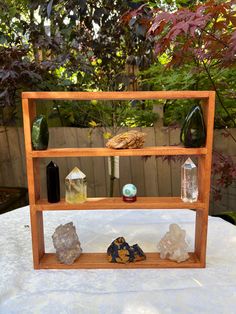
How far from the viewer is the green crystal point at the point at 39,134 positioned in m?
1.03

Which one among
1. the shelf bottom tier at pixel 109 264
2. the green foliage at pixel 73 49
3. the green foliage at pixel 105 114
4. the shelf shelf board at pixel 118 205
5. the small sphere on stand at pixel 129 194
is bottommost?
the shelf bottom tier at pixel 109 264

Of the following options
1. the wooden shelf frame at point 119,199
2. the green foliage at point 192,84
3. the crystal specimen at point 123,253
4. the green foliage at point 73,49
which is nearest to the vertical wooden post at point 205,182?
the wooden shelf frame at point 119,199

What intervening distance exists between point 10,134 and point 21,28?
824mm

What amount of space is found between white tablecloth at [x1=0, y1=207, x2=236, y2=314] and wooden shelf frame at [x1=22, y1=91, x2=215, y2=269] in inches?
1.5

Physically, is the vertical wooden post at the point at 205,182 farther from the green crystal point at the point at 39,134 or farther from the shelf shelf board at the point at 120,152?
the green crystal point at the point at 39,134

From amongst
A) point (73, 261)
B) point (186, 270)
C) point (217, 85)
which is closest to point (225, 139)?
point (217, 85)

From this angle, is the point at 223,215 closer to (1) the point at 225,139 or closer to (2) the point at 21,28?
(1) the point at 225,139

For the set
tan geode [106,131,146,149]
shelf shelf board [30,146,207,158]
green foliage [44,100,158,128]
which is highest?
green foliage [44,100,158,128]

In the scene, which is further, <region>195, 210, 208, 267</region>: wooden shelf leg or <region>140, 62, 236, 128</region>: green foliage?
<region>140, 62, 236, 128</region>: green foliage

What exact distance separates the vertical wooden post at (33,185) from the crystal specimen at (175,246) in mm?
433

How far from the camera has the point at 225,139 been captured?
2.21 metres

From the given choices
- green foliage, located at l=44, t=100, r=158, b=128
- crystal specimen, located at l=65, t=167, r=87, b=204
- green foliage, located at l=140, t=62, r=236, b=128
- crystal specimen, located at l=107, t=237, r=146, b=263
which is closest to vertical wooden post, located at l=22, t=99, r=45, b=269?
crystal specimen, located at l=65, t=167, r=87, b=204

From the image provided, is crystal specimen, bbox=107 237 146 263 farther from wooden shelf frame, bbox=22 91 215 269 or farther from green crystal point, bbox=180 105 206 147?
green crystal point, bbox=180 105 206 147

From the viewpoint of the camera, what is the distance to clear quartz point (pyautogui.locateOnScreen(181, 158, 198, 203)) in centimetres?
107
